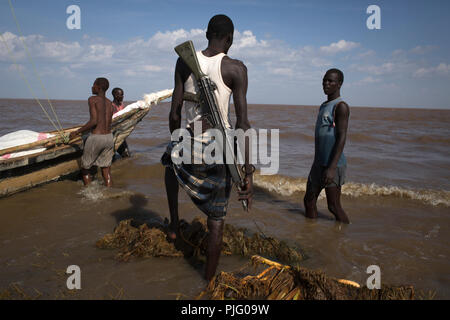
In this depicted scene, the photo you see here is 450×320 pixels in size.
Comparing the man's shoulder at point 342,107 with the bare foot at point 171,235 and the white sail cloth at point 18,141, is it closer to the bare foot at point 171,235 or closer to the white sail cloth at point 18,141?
the bare foot at point 171,235

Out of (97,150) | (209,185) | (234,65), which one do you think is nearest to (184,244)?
(209,185)

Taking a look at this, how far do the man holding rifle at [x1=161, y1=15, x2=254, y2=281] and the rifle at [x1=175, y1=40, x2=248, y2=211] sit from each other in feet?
0.04

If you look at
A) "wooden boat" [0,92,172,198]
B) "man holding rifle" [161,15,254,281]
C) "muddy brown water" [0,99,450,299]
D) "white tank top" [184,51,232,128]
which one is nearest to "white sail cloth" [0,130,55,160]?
"wooden boat" [0,92,172,198]

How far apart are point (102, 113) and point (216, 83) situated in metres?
3.64

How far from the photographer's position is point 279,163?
8.53 m

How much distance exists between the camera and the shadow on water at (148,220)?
280 cm

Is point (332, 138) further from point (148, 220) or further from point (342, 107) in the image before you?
point (148, 220)

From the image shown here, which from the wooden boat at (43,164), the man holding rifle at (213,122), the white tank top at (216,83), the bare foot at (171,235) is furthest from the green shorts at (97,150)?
the white tank top at (216,83)

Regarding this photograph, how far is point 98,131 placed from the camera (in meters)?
5.18

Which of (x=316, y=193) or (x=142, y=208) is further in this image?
(x=142, y=208)
